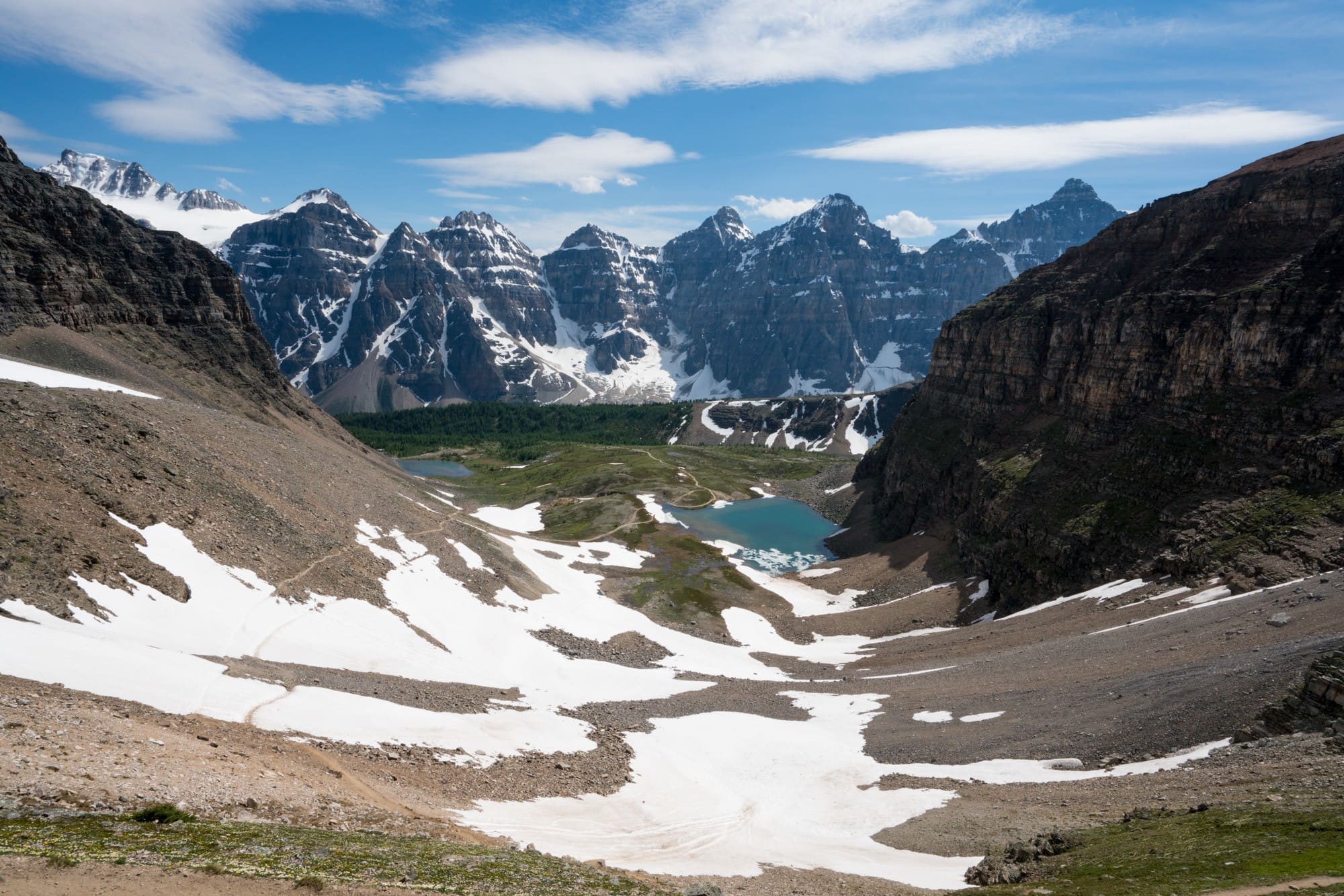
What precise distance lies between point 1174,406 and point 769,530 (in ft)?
236

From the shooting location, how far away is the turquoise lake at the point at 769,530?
379 feet

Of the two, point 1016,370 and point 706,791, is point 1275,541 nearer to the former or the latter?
point 706,791

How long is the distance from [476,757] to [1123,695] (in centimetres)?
3289

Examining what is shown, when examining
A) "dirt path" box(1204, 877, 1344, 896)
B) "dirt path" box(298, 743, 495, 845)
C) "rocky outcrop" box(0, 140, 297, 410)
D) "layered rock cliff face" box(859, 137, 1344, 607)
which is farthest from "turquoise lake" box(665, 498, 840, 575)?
"dirt path" box(1204, 877, 1344, 896)

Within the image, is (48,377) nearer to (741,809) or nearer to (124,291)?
(124,291)

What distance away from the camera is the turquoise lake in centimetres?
11562

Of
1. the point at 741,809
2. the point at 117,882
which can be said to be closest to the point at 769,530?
the point at 741,809

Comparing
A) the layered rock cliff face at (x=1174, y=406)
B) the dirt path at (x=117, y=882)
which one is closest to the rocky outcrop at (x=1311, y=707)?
the layered rock cliff face at (x=1174, y=406)

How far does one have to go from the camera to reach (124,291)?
104 m

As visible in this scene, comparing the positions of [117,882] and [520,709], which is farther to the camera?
[520,709]

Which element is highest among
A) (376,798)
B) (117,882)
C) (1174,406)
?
(1174,406)

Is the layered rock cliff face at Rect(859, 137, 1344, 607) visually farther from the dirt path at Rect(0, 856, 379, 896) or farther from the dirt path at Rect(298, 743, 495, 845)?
the dirt path at Rect(0, 856, 379, 896)

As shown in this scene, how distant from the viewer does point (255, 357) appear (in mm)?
118188

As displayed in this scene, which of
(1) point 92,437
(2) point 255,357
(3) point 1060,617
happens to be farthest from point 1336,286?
(2) point 255,357
